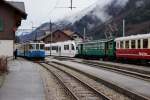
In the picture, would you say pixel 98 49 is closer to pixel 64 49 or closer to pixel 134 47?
pixel 134 47

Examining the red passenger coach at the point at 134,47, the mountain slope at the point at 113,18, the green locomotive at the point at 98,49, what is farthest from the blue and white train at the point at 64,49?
the red passenger coach at the point at 134,47

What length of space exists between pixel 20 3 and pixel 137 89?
1830 inches

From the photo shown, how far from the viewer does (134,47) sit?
129 feet

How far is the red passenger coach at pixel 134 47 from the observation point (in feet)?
119

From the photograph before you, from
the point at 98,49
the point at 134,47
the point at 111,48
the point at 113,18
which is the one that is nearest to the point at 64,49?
the point at 98,49

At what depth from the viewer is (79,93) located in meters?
19.2

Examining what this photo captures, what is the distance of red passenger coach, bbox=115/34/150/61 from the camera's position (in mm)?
36188

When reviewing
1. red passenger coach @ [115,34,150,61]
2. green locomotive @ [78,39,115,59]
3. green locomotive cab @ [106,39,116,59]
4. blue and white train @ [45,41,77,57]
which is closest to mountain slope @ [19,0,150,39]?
blue and white train @ [45,41,77,57]

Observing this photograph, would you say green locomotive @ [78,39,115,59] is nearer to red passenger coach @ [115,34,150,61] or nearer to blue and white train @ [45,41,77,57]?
blue and white train @ [45,41,77,57]

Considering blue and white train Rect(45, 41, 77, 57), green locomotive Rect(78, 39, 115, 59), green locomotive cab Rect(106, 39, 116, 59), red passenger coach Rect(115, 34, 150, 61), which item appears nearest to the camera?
red passenger coach Rect(115, 34, 150, 61)

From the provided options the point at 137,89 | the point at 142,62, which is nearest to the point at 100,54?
the point at 142,62

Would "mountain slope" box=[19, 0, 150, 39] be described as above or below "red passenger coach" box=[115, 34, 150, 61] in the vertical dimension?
above

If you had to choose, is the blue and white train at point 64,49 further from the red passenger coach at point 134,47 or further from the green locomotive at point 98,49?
the red passenger coach at point 134,47

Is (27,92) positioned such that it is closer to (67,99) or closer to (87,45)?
(67,99)
